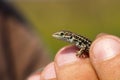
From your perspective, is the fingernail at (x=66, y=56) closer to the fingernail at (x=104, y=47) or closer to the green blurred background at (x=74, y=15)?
the fingernail at (x=104, y=47)

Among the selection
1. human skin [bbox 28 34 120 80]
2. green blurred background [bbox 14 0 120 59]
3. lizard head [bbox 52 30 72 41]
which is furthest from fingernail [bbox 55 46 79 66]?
green blurred background [bbox 14 0 120 59]

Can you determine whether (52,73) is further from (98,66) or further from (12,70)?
(12,70)

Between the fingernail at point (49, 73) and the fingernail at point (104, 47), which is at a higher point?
the fingernail at point (104, 47)

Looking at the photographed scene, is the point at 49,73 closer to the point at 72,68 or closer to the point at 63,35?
the point at 72,68

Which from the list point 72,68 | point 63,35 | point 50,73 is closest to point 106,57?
point 72,68

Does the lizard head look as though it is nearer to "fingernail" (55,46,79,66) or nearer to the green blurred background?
"fingernail" (55,46,79,66)

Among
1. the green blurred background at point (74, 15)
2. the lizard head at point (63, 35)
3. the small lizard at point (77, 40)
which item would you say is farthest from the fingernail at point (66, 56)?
the green blurred background at point (74, 15)
